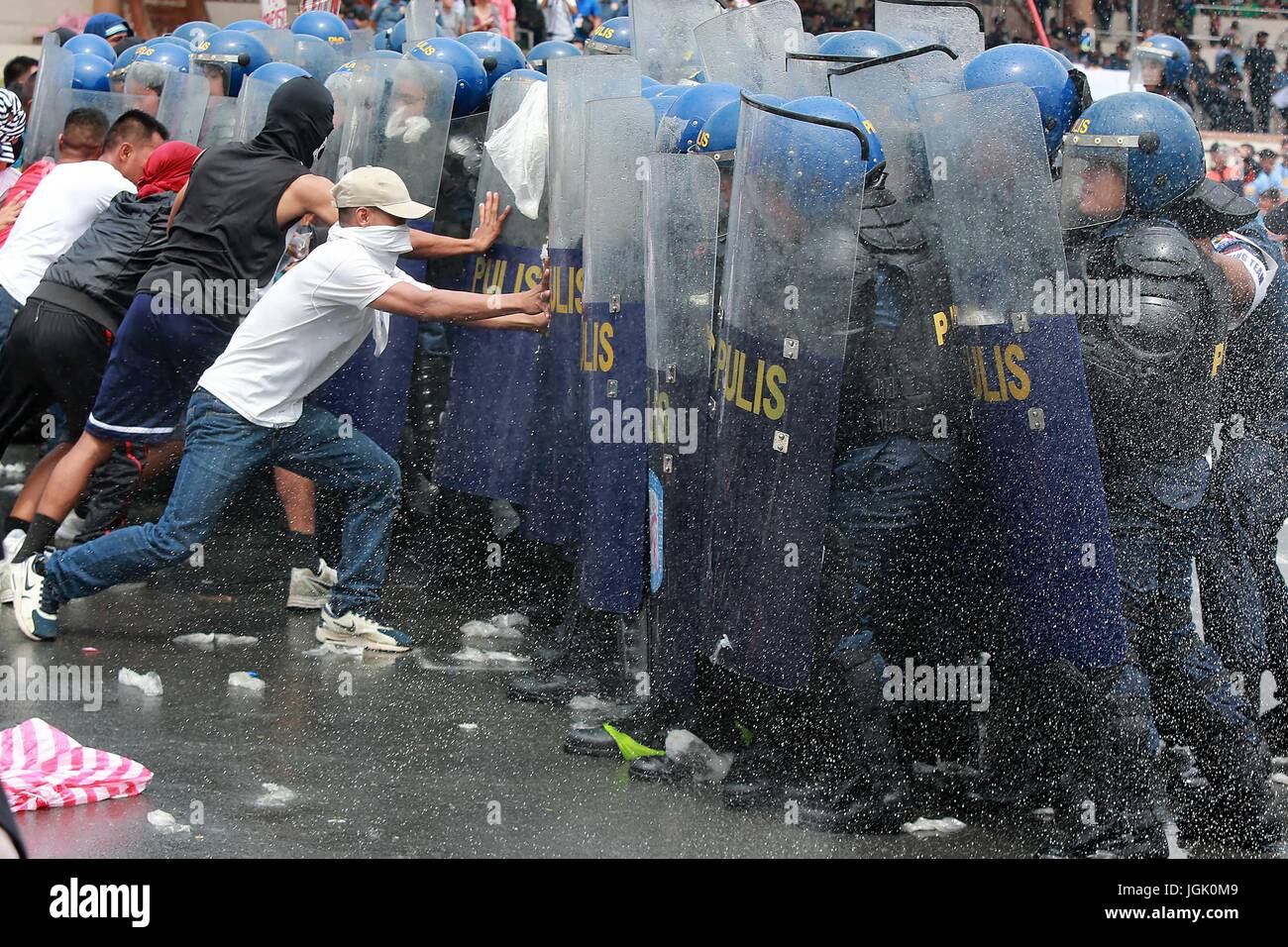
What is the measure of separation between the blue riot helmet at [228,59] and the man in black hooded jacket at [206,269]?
2.14 metres

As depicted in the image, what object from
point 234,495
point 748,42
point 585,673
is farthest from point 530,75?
point 585,673

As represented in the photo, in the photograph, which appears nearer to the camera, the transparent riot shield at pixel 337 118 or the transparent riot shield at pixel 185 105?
the transparent riot shield at pixel 337 118

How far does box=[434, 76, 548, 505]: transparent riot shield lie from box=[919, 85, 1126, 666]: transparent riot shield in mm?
2458

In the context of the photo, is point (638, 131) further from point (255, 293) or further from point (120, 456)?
point (120, 456)

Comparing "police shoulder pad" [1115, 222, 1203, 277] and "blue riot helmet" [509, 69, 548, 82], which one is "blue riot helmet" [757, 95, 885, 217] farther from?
"blue riot helmet" [509, 69, 548, 82]

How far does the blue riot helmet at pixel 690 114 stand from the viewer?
5.23 meters

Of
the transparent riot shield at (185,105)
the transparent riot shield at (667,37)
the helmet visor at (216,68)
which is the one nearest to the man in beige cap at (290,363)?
the transparent riot shield at (667,37)

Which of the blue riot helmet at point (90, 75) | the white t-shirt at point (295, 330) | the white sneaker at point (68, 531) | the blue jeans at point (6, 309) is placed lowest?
the white sneaker at point (68, 531)

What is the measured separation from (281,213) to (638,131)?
68.9 inches

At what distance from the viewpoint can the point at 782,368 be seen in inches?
175

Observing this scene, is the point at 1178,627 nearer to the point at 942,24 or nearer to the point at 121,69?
the point at 942,24

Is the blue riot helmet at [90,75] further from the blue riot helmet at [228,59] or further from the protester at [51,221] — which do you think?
the protester at [51,221]

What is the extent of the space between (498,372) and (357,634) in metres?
1.24

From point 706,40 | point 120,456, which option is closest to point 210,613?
point 120,456
